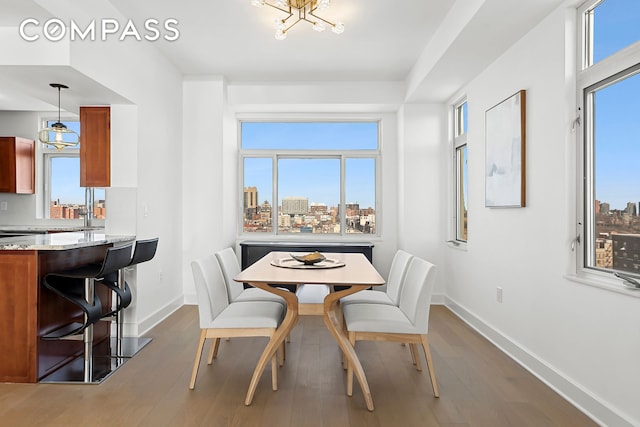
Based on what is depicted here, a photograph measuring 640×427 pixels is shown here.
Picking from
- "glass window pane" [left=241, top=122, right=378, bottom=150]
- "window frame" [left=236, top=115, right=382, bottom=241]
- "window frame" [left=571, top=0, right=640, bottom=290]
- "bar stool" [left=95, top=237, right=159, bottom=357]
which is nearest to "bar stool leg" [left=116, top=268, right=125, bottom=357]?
"bar stool" [left=95, top=237, right=159, bottom=357]

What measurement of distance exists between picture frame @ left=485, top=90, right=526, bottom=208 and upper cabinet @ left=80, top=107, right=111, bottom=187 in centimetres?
342

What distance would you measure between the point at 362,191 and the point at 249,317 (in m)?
3.43

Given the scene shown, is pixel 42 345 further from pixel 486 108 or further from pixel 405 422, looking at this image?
pixel 486 108

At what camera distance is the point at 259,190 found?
571cm

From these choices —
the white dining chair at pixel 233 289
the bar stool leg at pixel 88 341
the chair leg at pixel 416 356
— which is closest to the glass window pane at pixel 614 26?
the chair leg at pixel 416 356

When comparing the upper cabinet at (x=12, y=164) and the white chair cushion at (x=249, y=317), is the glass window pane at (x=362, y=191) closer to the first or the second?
the white chair cushion at (x=249, y=317)

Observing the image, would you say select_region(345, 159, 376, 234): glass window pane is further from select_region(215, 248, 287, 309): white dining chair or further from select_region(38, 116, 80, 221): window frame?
select_region(38, 116, 80, 221): window frame

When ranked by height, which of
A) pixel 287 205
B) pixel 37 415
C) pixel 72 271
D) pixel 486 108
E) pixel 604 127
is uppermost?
pixel 486 108

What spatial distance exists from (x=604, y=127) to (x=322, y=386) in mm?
2295

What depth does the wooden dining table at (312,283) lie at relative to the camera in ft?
7.88

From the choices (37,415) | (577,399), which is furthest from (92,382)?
(577,399)

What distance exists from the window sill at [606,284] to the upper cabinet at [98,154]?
372 cm

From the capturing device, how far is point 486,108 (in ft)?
12.3

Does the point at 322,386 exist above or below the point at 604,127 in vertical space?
below
